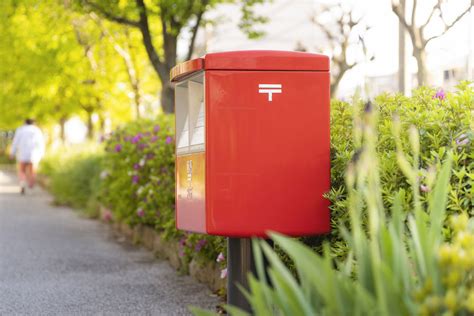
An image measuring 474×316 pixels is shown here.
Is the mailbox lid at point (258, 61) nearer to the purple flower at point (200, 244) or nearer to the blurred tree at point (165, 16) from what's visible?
the purple flower at point (200, 244)

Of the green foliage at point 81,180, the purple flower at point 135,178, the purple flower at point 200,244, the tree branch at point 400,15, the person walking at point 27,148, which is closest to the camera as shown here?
the purple flower at point 200,244

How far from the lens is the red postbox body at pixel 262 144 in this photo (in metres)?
4.17

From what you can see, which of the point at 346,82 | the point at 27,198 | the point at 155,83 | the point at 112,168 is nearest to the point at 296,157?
the point at 112,168

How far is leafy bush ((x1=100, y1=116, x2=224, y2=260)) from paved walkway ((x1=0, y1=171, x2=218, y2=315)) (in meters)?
0.34

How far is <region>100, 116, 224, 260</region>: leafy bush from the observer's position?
725cm

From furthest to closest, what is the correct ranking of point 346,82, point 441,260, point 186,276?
point 346,82
point 186,276
point 441,260

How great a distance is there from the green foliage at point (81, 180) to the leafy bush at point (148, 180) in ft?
9.46

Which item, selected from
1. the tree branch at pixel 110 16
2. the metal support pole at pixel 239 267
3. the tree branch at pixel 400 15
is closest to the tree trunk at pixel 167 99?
the tree branch at pixel 110 16

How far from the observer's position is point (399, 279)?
2672 millimetres

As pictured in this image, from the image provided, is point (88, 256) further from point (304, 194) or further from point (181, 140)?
point (304, 194)

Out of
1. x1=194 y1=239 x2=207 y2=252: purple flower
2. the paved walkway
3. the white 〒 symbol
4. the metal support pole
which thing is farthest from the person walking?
the white 〒 symbol

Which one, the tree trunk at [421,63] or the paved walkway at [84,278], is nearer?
the paved walkway at [84,278]

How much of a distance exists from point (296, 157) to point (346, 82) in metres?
13.3

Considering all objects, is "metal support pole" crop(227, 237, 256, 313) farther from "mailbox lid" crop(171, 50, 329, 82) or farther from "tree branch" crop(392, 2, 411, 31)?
"tree branch" crop(392, 2, 411, 31)
